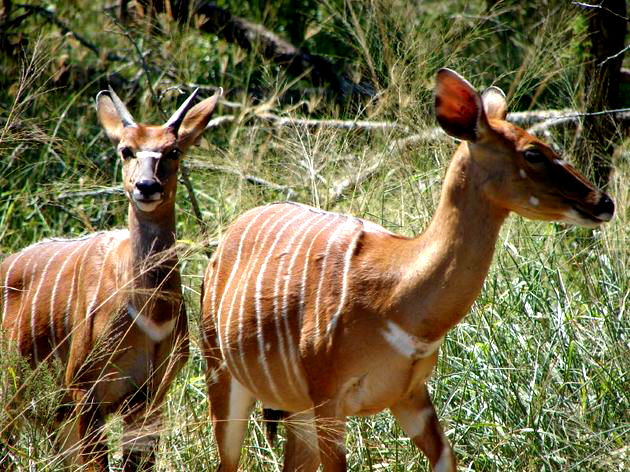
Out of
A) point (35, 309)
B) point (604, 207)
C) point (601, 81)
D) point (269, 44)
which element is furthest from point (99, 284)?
point (269, 44)

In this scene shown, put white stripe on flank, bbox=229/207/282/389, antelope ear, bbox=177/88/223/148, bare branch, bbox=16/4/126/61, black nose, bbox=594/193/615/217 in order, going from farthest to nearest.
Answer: bare branch, bbox=16/4/126/61 < antelope ear, bbox=177/88/223/148 < white stripe on flank, bbox=229/207/282/389 < black nose, bbox=594/193/615/217

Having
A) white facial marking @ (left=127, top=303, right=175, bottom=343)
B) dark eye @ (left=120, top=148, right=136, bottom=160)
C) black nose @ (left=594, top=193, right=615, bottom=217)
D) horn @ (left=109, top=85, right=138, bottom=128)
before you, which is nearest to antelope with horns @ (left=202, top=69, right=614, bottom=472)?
black nose @ (left=594, top=193, right=615, bottom=217)

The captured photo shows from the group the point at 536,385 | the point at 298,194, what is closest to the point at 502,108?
the point at 536,385

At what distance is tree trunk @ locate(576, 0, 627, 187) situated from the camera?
5344 mm

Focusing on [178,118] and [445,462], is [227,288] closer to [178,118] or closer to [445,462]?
[178,118]

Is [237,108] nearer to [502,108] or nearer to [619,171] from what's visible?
[619,171]

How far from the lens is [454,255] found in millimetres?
3365

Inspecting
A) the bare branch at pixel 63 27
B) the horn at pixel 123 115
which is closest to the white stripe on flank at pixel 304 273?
the horn at pixel 123 115

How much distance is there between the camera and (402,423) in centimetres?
370

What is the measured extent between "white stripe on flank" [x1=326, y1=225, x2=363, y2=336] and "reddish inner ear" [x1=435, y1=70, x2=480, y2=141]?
1.76 ft

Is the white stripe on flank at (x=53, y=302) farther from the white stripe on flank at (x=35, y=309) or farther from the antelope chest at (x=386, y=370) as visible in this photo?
the antelope chest at (x=386, y=370)

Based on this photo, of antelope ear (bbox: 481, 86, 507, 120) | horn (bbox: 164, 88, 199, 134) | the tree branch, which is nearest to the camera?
antelope ear (bbox: 481, 86, 507, 120)

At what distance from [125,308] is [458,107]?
5.16 feet

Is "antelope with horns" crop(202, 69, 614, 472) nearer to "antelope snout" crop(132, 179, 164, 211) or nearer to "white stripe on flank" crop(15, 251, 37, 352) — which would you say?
"antelope snout" crop(132, 179, 164, 211)
